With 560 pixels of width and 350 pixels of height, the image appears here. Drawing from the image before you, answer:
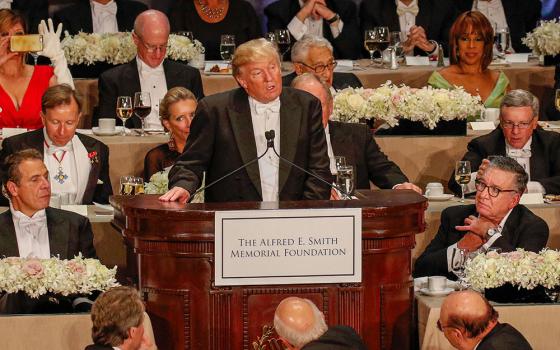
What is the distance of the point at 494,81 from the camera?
8.27 meters

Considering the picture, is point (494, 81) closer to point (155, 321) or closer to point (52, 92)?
point (52, 92)

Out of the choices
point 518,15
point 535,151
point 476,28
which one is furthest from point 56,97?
point 518,15

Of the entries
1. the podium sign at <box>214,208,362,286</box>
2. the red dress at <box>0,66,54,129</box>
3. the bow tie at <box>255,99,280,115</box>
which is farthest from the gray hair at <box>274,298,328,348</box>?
the red dress at <box>0,66,54,129</box>

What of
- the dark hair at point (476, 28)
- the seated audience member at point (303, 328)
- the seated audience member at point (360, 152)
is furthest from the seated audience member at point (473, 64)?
the seated audience member at point (303, 328)

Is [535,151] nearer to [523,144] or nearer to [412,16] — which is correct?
[523,144]

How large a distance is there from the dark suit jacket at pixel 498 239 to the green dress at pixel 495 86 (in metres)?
2.15

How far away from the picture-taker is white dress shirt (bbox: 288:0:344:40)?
374 inches

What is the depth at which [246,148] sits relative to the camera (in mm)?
5270

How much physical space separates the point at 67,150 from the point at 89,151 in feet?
0.41

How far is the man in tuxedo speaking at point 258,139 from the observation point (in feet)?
17.3

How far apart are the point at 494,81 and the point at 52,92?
286cm

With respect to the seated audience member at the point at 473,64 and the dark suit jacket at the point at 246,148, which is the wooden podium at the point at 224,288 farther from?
the seated audience member at the point at 473,64

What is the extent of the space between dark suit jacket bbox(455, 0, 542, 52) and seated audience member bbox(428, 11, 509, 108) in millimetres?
2049

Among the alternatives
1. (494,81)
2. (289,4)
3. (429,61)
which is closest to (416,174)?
(494,81)
